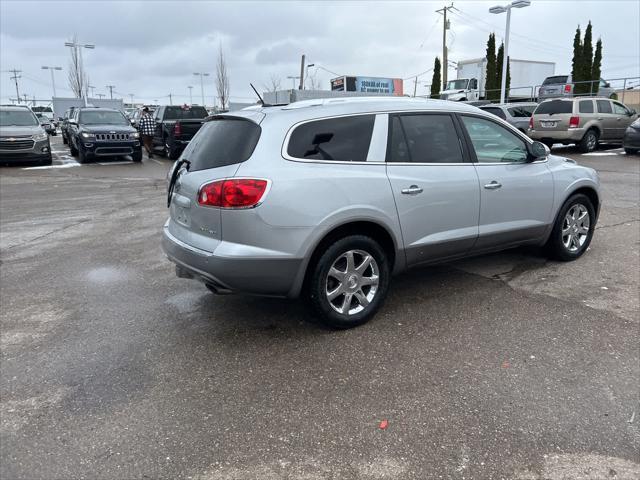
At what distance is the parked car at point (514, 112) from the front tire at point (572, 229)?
1421 centimetres

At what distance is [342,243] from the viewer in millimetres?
3963

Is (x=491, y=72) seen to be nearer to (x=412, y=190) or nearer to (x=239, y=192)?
(x=412, y=190)

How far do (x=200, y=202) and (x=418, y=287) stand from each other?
7.70ft

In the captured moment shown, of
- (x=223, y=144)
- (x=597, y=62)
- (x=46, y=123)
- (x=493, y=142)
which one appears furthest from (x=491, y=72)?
(x=223, y=144)

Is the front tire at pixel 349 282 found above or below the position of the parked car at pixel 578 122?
below

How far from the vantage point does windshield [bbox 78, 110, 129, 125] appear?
60.5 ft

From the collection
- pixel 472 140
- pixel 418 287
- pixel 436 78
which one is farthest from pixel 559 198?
pixel 436 78

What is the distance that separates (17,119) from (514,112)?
17.8 metres

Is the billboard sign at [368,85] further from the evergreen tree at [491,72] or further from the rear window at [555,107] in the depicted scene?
the rear window at [555,107]

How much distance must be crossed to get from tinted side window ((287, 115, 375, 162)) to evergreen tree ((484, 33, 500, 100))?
3798 centimetres

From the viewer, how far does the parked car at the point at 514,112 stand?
19562 millimetres

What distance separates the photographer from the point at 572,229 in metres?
5.81

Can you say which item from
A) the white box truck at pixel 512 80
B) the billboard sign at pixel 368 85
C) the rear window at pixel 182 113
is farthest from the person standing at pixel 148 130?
the white box truck at pixel 512 80

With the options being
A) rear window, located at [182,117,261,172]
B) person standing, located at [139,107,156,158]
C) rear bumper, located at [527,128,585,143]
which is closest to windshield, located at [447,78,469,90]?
rear bumper, located at [527,128,585,143]
